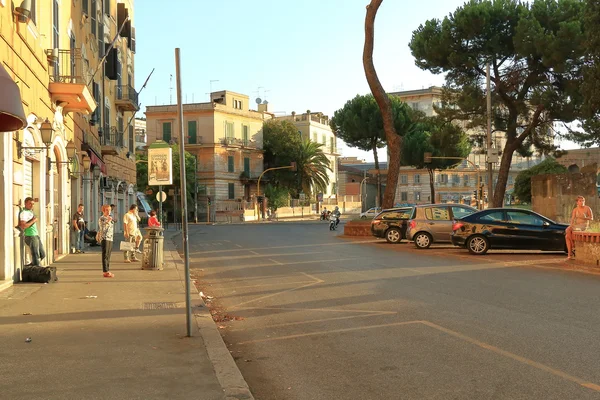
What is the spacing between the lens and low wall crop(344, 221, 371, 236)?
3441cm

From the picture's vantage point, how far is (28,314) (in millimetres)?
9883

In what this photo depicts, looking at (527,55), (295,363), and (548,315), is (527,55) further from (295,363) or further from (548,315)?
(295,363)

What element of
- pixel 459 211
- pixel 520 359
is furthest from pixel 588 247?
pixel 520 359

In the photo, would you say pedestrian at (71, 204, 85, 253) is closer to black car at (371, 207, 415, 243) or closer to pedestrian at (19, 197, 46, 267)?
pedestrian at (19, 197, 46, 267)

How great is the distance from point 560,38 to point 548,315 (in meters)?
27.1

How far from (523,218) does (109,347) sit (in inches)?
611

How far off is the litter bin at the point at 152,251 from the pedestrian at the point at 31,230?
3.32 metres

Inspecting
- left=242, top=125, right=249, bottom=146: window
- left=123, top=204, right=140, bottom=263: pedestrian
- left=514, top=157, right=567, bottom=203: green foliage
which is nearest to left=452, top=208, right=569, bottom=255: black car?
left=123, top=204, right=140, bottom=263: pedestrian

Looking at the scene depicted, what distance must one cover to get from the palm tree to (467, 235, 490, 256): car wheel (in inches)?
2472

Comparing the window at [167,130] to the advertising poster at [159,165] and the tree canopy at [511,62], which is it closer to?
the tree canopy at [511,62]

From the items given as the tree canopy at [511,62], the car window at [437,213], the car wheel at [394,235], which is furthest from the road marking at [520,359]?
the tree canopy at [511,62]

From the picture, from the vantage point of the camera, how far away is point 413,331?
847 centimetres

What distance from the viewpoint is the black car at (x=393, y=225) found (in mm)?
28844

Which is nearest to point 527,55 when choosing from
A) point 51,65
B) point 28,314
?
point 51,65
